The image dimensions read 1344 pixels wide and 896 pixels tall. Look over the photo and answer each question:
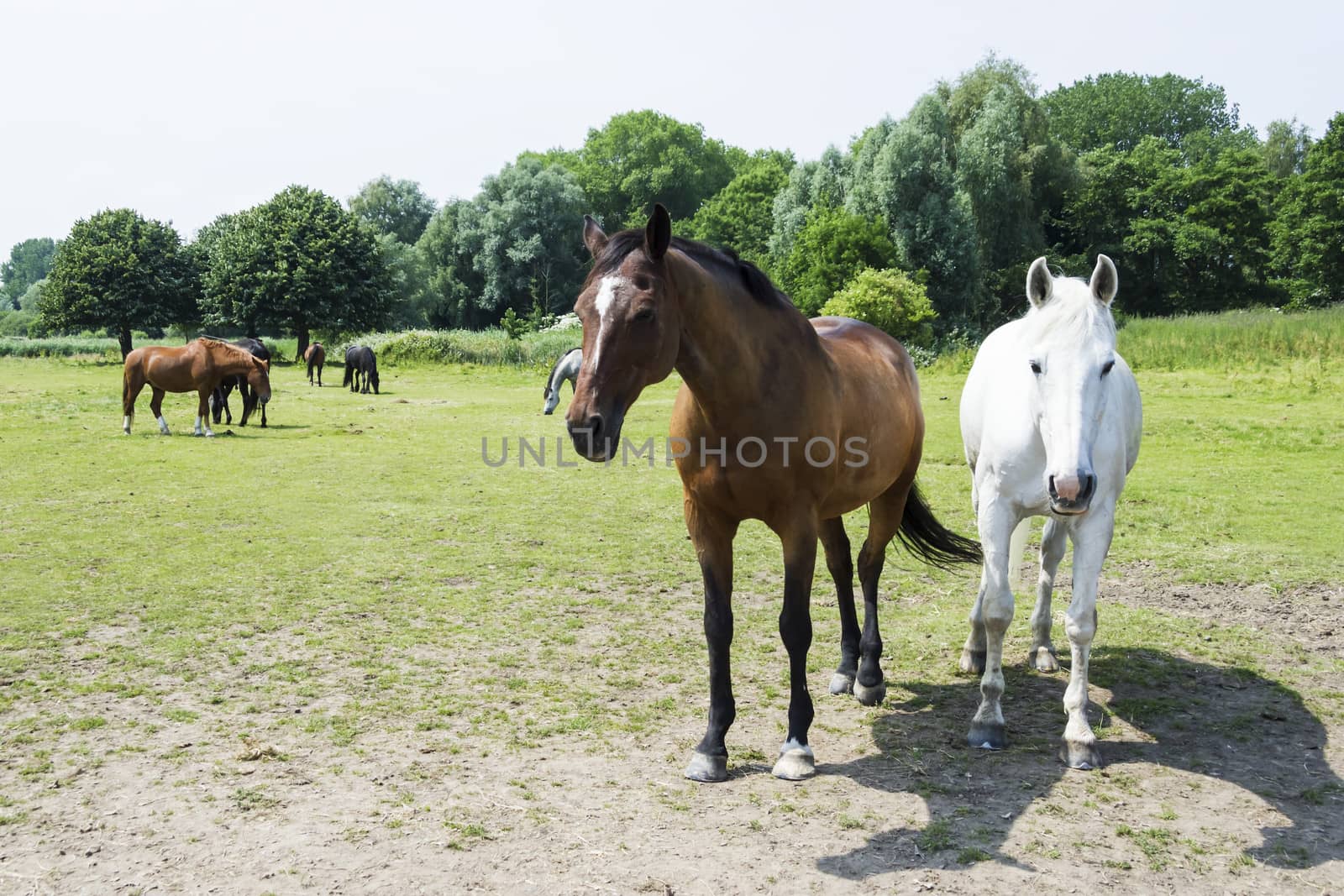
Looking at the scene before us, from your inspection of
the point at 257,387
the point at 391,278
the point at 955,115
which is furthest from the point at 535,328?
the point at 257,387

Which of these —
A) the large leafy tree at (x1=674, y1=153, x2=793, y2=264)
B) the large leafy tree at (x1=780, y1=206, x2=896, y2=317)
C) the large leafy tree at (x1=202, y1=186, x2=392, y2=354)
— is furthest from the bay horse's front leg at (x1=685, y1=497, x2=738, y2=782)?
the large leafy tree at (x1=674, y1=153, x2=793, y2=264)

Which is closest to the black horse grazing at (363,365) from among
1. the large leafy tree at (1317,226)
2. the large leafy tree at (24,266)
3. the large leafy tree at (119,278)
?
the large leafy tree at (119,278)

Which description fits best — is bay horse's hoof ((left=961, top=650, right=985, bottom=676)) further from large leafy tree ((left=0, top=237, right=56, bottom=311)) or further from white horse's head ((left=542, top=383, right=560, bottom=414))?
large leafy tree ((left=0, top=237, right=56, bottom=311))

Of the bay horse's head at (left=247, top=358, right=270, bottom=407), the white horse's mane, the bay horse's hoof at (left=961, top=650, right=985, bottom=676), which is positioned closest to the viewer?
the white horse's mane

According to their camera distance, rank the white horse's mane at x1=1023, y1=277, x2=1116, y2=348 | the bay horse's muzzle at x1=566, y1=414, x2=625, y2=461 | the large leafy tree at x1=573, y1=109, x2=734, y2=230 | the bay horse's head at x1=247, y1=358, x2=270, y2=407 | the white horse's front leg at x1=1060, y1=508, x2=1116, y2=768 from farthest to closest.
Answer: the large leafy tree at x1=573, y1=109, x2=734, y2=230
the bay horse's head at x1=247, y1=358, x2=270, y2=407
the white horse's front leg at x1=1060, y1=508, x2=1116, y2=768
the white horse's mane at x1=1023, y1=277, x2=1116, y2=348
the bay horse's muzzle at x1=566, y1=414, x2=625, y2=461

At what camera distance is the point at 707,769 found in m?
3.66

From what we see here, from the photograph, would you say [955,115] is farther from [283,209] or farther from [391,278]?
[283,209]

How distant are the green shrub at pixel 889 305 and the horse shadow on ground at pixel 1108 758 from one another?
24170mm

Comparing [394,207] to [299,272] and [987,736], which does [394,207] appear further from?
[987,736]

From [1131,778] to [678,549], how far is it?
180 inches

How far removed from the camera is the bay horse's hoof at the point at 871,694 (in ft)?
15.0

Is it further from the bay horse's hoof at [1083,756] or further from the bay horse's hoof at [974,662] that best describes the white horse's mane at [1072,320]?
the bay horse's hoof at [974,662]

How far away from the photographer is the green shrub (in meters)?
28.9

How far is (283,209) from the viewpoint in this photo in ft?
149
